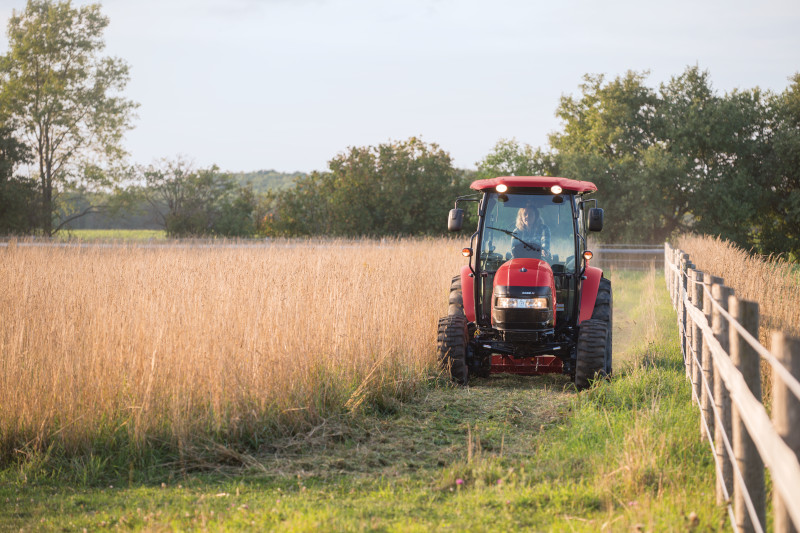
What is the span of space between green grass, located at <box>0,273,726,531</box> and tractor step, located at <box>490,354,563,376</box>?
1064mm

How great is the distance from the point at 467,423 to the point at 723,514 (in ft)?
8.80

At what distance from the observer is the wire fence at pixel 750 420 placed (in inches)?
90.5

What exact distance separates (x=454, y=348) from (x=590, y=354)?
1340mm

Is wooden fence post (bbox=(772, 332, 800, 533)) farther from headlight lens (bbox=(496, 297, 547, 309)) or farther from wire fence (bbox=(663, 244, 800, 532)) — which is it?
headlight lens (bbox=(496, 297, 547, 309))

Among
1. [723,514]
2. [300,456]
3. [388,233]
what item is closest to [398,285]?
[300,456]

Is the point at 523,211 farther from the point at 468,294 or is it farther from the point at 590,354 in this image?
the point at 590,354

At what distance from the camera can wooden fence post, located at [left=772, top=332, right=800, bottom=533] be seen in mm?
2398

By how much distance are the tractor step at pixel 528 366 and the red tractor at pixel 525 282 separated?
1 centimetres

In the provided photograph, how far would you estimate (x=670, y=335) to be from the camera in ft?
36.0

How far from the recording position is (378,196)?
3534 cm

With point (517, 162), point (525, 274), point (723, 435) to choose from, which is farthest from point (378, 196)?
point (723, 435)

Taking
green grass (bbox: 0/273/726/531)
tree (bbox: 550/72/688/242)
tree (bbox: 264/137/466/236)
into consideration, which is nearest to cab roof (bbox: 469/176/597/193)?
green grass (bbox: 0/273/726/531)

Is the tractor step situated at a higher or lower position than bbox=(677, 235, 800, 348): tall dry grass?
lower

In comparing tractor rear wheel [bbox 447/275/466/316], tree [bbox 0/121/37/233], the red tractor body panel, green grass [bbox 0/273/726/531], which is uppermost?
tree [bbox 0/121/37/233]
